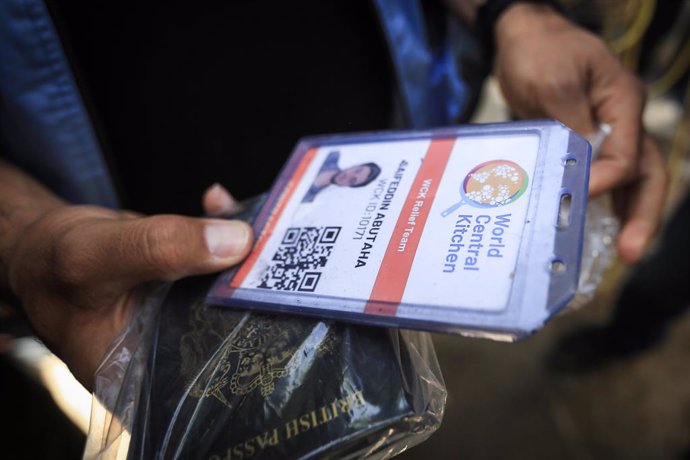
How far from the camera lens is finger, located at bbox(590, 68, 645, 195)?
0.67 meters

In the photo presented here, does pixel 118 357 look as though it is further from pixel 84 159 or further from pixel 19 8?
pixel 19 8

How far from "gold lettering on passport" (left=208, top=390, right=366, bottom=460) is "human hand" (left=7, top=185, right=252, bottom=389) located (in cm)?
19

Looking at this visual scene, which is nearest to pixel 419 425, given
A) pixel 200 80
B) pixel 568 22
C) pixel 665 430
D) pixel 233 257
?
pixel 233 257

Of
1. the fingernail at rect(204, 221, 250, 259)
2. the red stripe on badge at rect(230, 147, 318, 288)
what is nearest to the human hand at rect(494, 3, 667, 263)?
the red stripe on badge at rect(230, 147, 318, 288)

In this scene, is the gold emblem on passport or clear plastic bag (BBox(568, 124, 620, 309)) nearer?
the gold emblem on passport

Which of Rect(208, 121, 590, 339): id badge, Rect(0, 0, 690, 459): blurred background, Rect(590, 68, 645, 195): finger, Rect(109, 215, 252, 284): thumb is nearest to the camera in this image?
Rect(208, 121, 590, 339): id badge

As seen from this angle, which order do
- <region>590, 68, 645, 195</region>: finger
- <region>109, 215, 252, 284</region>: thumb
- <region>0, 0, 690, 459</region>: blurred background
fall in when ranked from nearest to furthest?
<region>109, 215, 252, 284</region>: thumb, <region>590, 68, 645, 195</region>: finger, <region>0, 0, 690, 459</region>: blurred background

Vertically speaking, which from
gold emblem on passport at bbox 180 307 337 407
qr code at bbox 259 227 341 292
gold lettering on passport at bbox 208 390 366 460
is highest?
qr code at bbox 259 227 341 292

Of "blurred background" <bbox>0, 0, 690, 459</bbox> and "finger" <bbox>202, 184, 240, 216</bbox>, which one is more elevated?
"finger" <bbox>202, 184, 240, 216</bbox>

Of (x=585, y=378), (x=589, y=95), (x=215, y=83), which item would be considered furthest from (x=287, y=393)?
(x=585, y=378)

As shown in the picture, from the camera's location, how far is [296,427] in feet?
1.35

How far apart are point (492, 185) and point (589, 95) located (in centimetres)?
39

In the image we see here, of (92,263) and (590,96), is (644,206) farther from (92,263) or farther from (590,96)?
(92,263)

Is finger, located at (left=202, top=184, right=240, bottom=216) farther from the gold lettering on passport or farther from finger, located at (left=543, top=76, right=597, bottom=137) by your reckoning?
finger, located at (left=543, top=76, right=597, bottom=137)
